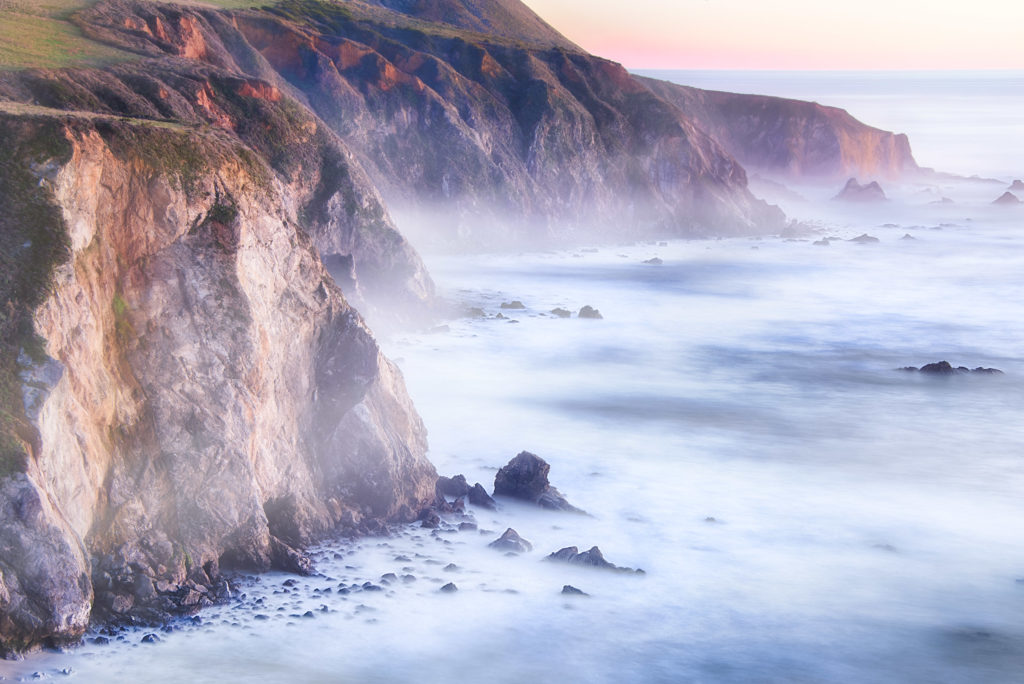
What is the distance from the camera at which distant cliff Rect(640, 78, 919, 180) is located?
13312 centimetres

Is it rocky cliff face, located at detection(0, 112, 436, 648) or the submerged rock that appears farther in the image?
the submerged rock

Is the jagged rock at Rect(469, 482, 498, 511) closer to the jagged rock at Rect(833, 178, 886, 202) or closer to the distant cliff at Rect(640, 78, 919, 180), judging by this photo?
the distant cliff at Rect(640, 78, 919, 180)

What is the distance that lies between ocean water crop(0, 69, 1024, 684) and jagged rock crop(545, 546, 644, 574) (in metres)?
0.24

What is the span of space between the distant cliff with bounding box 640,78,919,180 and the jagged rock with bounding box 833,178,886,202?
6.71m

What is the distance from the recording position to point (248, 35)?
7000cm

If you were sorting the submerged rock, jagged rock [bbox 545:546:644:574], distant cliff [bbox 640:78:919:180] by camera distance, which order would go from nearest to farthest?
1. jagged rock [bbox 545:546:644:574]
2. the submerged rock
3. distant cliff [bbox 640:78:919:180]

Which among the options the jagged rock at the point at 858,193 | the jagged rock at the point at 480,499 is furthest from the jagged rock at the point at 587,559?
the jagged rock at the point at 858,193

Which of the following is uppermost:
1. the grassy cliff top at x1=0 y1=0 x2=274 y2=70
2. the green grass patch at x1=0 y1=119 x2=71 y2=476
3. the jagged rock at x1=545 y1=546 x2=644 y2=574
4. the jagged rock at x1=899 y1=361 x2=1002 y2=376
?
the grassy cliff top at x1=0 y1=0 x2=274 y2=70

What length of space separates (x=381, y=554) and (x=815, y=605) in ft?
27.0

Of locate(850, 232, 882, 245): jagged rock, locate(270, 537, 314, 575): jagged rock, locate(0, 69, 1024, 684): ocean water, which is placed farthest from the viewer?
locate(850, 232, 882, 245): jagged rock

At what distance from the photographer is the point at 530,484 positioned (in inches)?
1032

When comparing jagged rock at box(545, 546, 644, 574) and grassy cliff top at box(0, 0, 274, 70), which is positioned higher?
grassy cliff top at box(0, 0, 274, 70)

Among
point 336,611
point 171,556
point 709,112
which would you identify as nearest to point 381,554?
point 336,611

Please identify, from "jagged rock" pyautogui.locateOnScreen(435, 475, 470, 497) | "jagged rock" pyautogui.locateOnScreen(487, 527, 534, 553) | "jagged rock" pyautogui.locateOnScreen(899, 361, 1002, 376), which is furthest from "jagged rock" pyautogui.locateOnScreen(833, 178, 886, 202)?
"jagged rock" pyautogui.locateOnScreen(487, 527, 534, 553)
